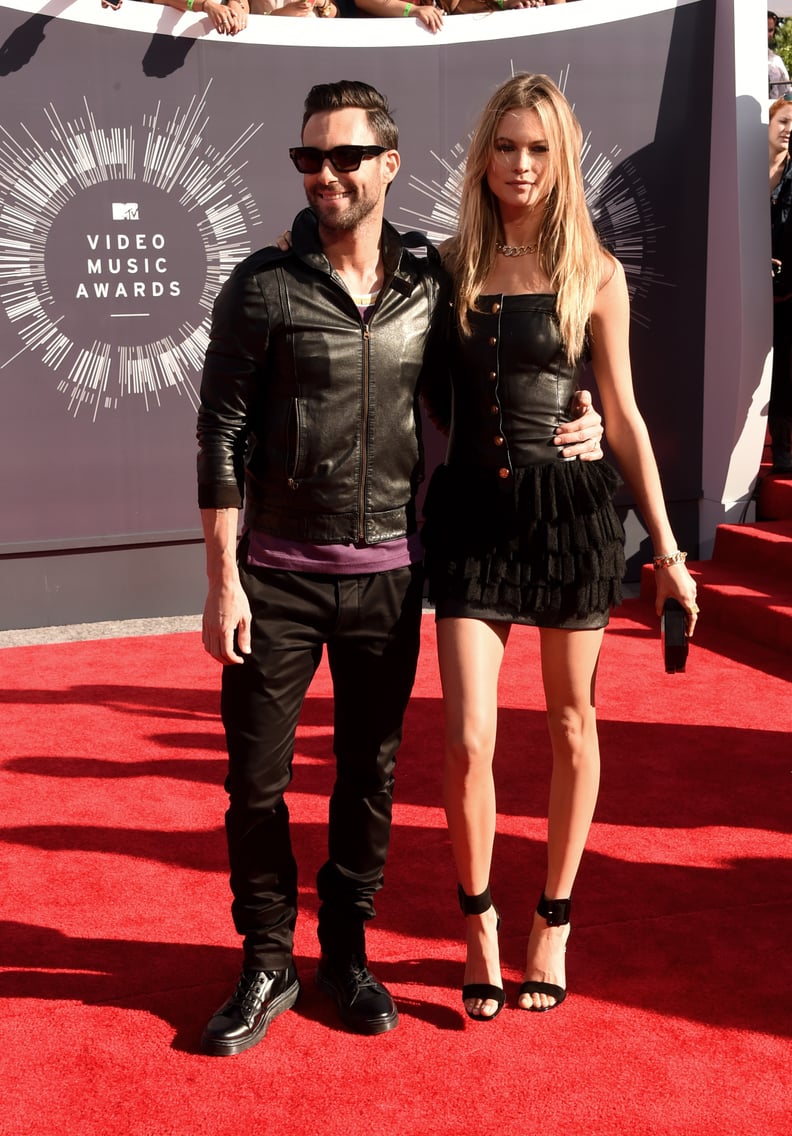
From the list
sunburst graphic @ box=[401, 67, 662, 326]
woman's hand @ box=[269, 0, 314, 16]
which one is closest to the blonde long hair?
sunburst graphic @ box=[401, 67, 662, 326]

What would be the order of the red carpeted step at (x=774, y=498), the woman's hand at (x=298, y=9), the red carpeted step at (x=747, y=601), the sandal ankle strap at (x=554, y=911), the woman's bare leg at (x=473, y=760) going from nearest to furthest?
1. the woman's bare leg at (x=473, y=760)
2. the sandal ankle strap at (x=554, y=911)
3. the red carpeted step at (x=747, y=601)
4. the woman's hand at (x=298, y=9)
5. the red carpeted step at (x=774, y=498)

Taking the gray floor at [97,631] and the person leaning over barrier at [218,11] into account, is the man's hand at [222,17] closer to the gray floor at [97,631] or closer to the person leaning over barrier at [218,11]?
the person leaning over barrier at [218,11]

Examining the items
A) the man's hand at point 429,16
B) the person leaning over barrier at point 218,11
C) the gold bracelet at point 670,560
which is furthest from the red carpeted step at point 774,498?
the gold bracelet at point 670,560

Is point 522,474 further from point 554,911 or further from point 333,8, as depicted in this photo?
point 333,8

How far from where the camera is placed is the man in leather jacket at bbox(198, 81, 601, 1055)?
2463 mm

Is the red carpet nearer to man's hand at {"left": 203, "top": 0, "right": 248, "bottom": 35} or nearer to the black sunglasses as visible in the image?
the black sunglasses

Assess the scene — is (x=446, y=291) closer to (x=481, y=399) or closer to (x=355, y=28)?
(x=481, y=399)

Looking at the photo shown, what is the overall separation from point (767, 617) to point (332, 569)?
4.09 m

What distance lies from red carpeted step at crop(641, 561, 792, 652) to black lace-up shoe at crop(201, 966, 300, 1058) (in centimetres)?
392

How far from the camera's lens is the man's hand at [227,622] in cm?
246

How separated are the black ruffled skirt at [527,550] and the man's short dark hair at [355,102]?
0.72m

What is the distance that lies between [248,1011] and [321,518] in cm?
104

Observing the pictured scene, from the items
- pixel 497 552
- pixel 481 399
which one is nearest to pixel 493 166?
pixel 481 399

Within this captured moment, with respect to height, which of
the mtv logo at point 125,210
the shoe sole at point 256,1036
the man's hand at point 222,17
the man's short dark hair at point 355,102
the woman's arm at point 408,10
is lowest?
the shoe sole at point 256,1036
